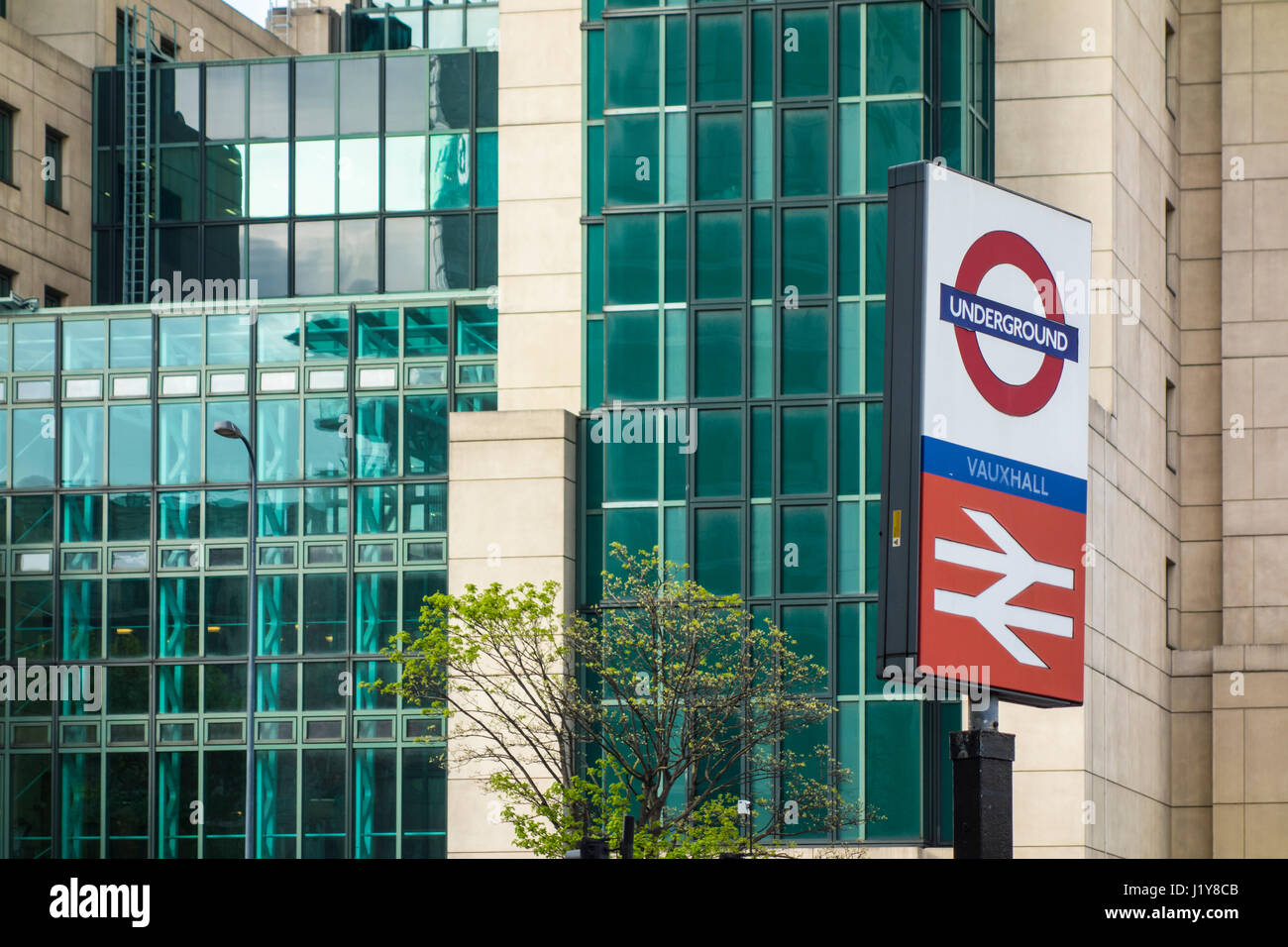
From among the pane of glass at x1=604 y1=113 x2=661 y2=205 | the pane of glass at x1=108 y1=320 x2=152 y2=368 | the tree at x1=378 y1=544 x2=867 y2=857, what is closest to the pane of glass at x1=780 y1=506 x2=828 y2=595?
the tree at x1=378 y1=544 x2=867 y2=857

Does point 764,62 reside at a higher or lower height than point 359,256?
higher

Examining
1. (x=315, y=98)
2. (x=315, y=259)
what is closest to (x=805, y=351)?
(x=315, y=259)

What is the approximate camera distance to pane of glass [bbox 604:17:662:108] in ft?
132

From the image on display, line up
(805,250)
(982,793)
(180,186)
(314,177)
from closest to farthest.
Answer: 1. (982,793)
2. (805,250)
3. (314,177)
4. (180,186)

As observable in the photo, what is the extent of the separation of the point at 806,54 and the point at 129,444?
16.5 meters

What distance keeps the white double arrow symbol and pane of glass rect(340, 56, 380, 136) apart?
34.4 metres

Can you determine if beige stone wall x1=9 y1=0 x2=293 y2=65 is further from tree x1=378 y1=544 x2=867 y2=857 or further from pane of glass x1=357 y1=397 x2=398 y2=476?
tree x1=378 y1=544 x2=867 y2=857

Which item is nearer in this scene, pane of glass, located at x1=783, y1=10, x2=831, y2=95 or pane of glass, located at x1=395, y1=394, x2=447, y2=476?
pane of glass, located at x1=783, y1=10, x2=831, y2=95

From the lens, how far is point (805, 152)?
39594mm

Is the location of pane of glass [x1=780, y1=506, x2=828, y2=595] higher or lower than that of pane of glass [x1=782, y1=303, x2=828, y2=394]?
lower

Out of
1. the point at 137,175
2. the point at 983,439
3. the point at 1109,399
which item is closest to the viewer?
the point at 983,439

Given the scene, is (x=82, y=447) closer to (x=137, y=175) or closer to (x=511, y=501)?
(x=137, y=175)

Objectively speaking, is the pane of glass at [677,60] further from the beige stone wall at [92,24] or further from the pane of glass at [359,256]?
the beige stone wall at [92,24]

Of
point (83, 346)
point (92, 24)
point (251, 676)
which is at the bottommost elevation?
point (251, 676)
